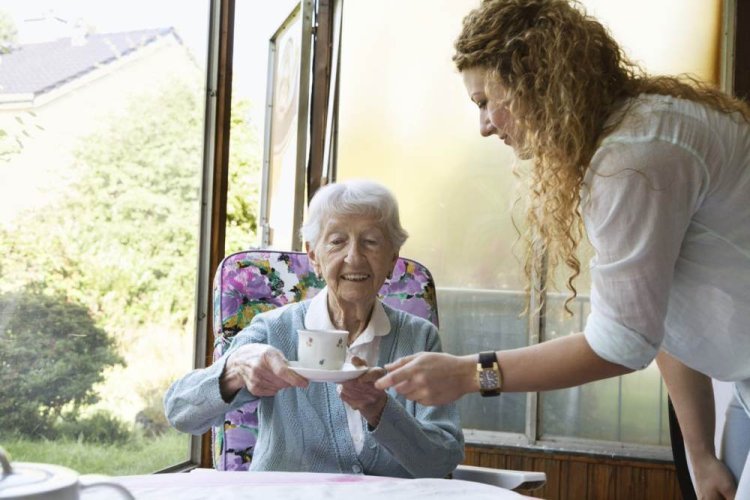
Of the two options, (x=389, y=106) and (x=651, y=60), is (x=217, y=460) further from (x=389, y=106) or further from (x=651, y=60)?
(x=651, y=60)

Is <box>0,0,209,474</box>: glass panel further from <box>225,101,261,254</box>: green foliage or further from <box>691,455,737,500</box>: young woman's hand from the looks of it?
<box>691,455,737,500</box>: young woman's hand

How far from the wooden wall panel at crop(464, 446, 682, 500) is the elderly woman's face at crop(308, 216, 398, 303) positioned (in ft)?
6.82

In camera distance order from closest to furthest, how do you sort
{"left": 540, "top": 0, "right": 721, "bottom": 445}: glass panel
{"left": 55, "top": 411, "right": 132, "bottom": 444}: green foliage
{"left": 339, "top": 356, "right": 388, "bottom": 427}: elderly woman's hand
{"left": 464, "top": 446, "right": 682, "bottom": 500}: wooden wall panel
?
{"left": 339, "top": 356, "right": 388, "bottom": 427}: elderly woman's hand < {"left": 55, "top": 411, "right": 132, "bottom": 444}: green foliage < {"left": 464, "top": 446, "right": 682, "bottom": 500}: wooden wall panel < {"left": 540, "top": 0, "right": 721, "bottom": 445}: glass panel

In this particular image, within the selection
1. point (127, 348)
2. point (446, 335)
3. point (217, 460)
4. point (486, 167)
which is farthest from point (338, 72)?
point (217, 460)

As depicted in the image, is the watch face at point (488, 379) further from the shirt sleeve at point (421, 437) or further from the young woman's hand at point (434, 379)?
the shirt sleeve at point (421, 437)

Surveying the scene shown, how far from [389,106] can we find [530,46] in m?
2.83

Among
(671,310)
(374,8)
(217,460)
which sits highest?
(374,8)


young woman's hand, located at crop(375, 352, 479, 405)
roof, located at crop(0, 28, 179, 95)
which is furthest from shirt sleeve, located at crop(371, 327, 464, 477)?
roof, located at crop(0, 28, 179, 95)

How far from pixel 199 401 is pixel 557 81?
95 cm

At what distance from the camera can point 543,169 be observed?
145cm

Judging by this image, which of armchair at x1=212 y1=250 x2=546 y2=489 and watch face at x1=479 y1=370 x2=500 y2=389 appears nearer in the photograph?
watch face at x1=479 y1=370 x2=500 y2=389

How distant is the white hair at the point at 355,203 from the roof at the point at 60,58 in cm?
92

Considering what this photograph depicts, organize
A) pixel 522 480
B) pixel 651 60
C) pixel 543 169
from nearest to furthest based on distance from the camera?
pixel 543 169, pixel 522 480, pixel 651 60

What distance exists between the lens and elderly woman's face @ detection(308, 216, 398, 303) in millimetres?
2016
